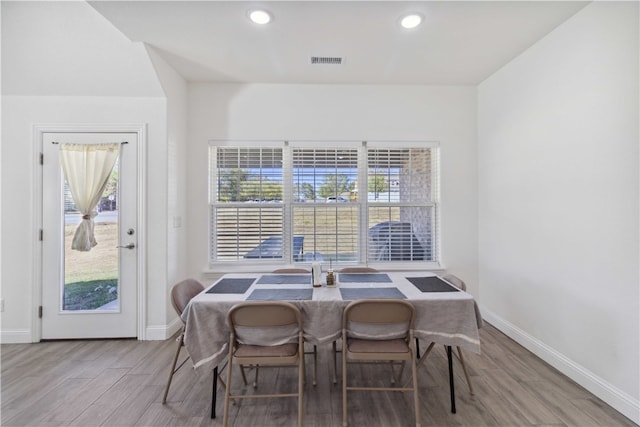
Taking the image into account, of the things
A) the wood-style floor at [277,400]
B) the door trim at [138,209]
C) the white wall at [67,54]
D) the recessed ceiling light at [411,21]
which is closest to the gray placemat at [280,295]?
the wood-style floor at [277,400]

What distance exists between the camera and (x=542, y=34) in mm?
2500

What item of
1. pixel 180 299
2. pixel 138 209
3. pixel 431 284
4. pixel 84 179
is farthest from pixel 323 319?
pixel 84 179

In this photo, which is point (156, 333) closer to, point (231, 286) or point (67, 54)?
point (231, 286)

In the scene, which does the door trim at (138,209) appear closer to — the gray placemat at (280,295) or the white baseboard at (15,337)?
the white baseboard at (15,337)

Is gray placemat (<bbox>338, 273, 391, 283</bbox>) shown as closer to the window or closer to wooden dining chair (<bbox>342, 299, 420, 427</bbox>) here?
wooden dining chair (<bbox>342, 299, 420, 427</bbox>)

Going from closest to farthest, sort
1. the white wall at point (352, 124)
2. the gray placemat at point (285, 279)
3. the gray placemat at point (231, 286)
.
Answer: the gray placemat at point (231, 286)
the gray placemat at point (285, 279)
the white wall at point (352, 124)

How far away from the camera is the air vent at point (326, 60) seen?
2.87 m

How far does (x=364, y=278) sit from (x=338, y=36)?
2229 millimetres

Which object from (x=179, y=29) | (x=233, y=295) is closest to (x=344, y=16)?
(x=179, y=29)

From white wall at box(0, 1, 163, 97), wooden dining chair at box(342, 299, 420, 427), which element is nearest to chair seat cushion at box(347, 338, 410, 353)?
wooden dining chair at box(342, 299, 420, 427)

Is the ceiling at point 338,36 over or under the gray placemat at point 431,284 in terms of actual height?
over

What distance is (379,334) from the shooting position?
1.85 metres

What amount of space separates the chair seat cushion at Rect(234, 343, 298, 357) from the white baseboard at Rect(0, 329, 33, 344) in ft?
9.14

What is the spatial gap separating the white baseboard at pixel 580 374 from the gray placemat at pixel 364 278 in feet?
5.21
